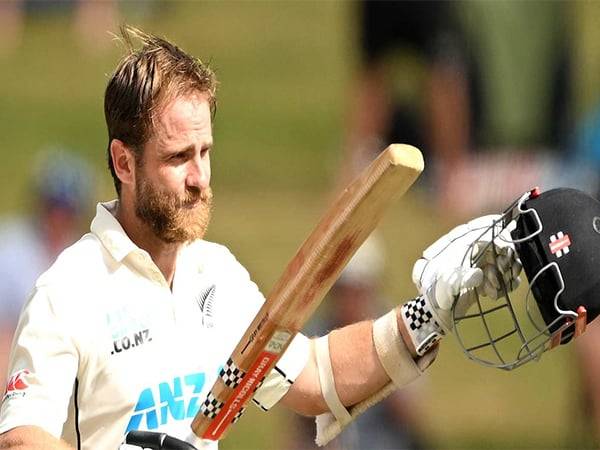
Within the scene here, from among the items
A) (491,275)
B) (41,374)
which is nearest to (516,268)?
(491,275)

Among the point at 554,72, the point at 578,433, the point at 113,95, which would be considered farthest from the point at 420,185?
the point at 113,95

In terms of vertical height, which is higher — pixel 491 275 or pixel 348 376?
pixel 491 275

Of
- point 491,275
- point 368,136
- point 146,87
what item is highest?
point 146,87

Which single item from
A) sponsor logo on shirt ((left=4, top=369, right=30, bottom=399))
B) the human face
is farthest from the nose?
sponsor logo on shirt ((left=4, top=369, right=30, bottom=399))

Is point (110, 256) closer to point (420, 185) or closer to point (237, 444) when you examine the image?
point (237, 444)

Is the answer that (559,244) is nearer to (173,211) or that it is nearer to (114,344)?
(173,211)

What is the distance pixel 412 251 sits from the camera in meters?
8.95

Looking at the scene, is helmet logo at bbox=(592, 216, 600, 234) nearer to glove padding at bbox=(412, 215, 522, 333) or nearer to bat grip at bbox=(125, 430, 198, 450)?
glove padding at bbox=(412, 215, 522, 333)

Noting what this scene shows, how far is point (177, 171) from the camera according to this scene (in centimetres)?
349

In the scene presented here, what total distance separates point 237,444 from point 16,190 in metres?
2.14

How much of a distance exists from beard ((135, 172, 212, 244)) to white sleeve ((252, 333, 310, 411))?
0.41m

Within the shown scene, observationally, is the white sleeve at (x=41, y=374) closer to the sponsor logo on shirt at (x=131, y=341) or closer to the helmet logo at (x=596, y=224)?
the sponsor logo on shirt at (x=131, y=341)

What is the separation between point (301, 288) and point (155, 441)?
47 centimetres

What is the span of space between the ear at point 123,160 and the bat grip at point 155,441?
62cm
